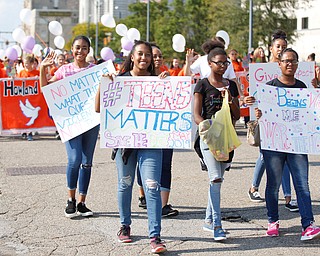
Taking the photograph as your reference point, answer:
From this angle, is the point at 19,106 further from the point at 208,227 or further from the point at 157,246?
the point at 157,246

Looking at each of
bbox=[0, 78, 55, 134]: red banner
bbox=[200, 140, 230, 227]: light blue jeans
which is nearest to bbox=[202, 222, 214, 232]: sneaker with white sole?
bbox=[200, 140, 230, 227]: light blue jeans

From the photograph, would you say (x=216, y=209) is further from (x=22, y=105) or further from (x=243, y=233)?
(x=22, y=105)

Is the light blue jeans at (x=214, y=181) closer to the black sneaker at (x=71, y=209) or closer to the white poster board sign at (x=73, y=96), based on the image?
the white poster board sign at (x=73, y=96)

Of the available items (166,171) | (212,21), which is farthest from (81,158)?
(212,21)

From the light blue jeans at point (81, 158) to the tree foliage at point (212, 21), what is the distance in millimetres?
40917

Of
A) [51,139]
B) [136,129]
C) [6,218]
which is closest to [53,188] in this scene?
[6,218]

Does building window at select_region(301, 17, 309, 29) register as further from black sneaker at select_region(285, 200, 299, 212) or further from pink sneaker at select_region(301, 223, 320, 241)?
pink sneaker at select_region(301, 223, 320, 241)

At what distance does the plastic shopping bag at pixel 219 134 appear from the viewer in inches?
249

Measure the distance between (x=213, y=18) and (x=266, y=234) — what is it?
47.1 meters

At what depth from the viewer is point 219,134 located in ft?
20.8

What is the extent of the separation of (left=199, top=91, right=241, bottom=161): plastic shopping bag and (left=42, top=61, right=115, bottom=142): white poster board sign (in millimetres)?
1548

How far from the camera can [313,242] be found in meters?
6.38

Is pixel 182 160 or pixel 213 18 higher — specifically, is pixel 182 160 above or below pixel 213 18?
below

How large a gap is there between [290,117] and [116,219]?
6.88 feet
